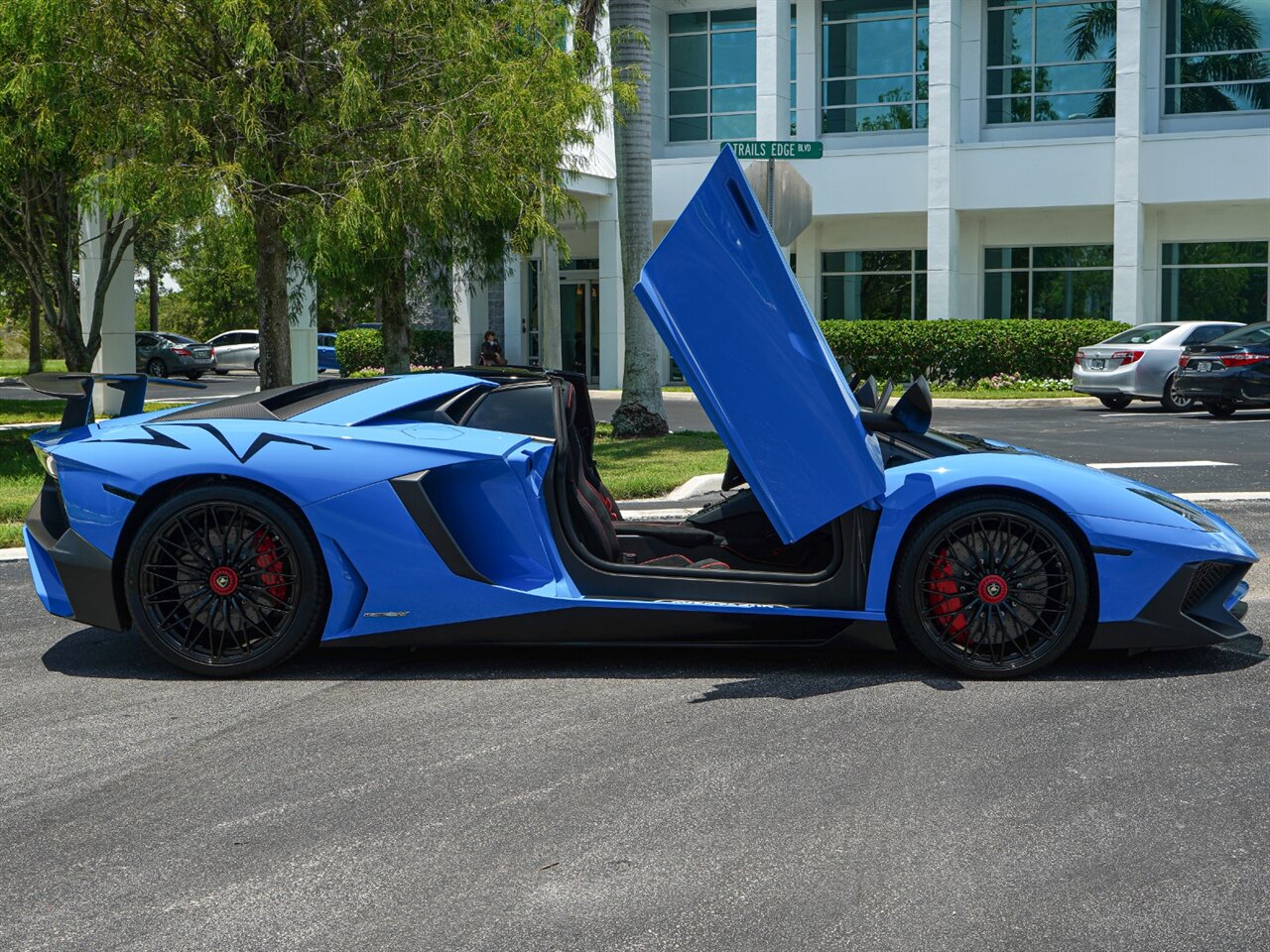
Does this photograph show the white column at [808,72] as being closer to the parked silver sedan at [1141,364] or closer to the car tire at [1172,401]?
the parked silver sedan at [1141,364]

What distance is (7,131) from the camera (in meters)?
14.7

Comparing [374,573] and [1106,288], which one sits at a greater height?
[1106,288]

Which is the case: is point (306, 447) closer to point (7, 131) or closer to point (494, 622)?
point (494, 622)

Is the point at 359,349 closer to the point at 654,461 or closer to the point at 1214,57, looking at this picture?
the point at 1214,57

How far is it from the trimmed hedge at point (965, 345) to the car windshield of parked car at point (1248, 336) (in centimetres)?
731

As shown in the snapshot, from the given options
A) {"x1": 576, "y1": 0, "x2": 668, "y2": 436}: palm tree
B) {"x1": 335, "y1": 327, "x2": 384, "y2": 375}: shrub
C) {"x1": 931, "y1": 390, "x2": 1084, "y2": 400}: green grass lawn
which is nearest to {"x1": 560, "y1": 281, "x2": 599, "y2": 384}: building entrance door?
{"x1": 335, "y1": 327, "x2": 384, "y2": 375}: shrub

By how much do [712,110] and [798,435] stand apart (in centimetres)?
2989

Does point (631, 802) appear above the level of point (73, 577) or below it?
below

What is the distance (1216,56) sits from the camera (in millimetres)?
29781

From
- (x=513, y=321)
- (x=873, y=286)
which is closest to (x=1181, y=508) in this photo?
(x=873, y=286)

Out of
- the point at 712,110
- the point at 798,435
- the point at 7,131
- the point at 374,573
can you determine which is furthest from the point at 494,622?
the point at 712,110

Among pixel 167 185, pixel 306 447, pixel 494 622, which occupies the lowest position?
pixel 494 622

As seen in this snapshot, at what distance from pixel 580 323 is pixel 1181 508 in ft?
96.6

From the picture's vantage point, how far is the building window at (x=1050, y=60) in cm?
3061
